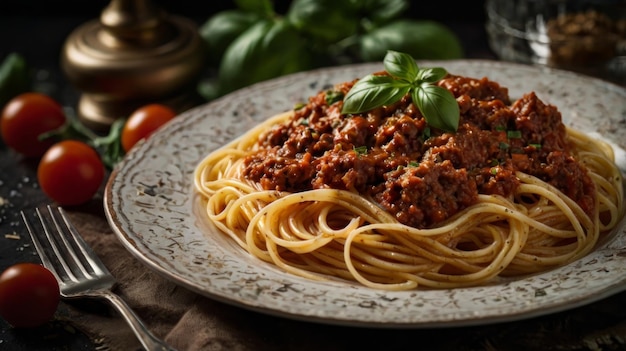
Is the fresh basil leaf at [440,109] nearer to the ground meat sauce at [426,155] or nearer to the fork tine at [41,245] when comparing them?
the ground meat sauce at [426,155]

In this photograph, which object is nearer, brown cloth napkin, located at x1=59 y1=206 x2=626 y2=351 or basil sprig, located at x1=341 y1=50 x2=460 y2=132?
brown cloth napkin, located at x1=59 y1=206 x2=626 y2=351

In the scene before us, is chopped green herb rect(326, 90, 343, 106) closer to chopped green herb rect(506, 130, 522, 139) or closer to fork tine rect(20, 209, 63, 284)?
chopped green herb rect(506, 130, 522, 139)

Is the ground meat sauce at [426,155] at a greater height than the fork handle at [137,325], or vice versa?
the ground meat sauce at [426,155]

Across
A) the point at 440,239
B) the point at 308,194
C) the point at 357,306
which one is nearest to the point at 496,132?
the point at 440,239

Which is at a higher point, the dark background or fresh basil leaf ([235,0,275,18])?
fresh basil leaf ([235,0,275,18])

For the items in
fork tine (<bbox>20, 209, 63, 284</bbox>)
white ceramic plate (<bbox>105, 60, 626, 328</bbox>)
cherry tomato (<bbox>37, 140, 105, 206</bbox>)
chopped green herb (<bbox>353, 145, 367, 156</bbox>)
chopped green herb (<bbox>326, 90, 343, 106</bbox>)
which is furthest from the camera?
cherry tomato (<bbox>37, 140, 105, 206</bbox>)

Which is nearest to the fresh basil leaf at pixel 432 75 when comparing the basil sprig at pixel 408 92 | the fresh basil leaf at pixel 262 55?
the basil sprig at pixel 408 92

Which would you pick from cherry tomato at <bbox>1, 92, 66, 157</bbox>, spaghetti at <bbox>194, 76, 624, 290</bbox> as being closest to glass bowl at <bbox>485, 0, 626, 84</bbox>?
spaghetti at <bbox>194, 76, 624, 290</bbox>
